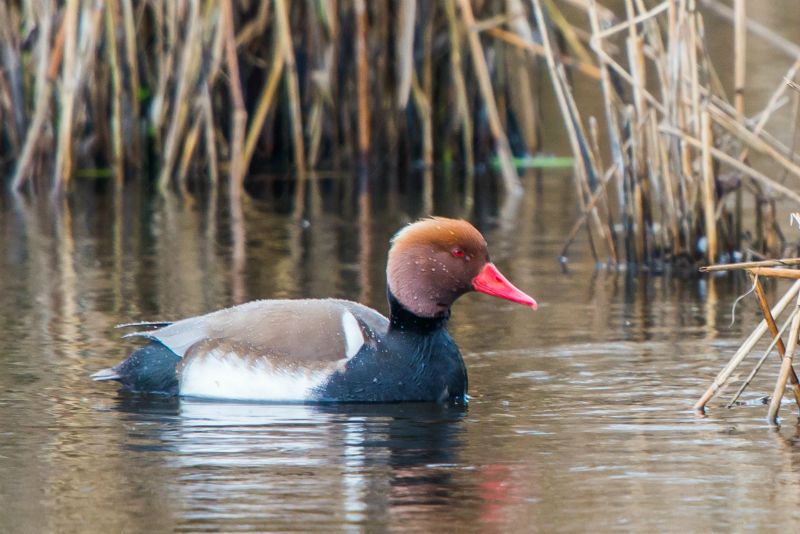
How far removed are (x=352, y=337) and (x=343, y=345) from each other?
0.05 metres

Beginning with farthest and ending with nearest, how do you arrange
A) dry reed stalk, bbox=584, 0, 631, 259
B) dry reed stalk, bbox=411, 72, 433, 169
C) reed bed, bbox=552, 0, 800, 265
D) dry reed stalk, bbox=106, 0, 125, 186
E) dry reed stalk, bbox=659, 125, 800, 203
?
dry reed stalk, bbox=411, 72, 433, 169
dry reed stalk, bbox=106, 0, 125, 186
dry reed stalk, bbox=584, 0, 631, 259
reed bed, bbox=552, 0, 800, 265
dry reed stalk, bbox=659, 125, 800, 203

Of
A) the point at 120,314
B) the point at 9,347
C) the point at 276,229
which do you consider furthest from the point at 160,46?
the point at 9,347

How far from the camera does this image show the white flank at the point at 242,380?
664 cm

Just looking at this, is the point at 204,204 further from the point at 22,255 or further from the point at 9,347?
the point at 9,347

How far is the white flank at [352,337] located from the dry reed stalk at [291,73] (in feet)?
20.6

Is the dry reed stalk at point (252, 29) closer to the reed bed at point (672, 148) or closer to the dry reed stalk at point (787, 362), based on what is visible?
the reed bed at point (672, 148)

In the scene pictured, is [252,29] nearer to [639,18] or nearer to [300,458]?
[639,18]

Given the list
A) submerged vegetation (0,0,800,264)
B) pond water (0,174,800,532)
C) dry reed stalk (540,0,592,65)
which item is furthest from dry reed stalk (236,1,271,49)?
pond water (0,174,800,532)

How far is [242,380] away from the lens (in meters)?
6.73

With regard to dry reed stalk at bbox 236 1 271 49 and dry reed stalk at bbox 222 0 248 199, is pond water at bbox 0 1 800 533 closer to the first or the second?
dry reed stalk at bbox 222 0 248 199

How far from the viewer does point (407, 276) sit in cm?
686

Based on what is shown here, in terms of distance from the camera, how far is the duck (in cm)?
665

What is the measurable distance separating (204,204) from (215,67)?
1.10m

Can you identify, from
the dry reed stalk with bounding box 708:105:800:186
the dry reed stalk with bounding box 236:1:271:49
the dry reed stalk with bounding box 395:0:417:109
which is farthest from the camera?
the dry reed stalk with bounding box 236:1:271:49
